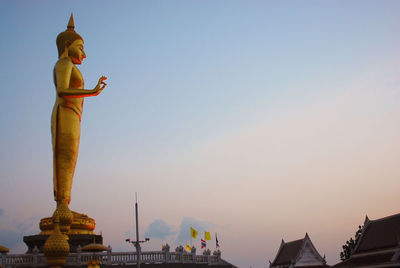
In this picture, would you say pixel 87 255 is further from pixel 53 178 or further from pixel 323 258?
pixel 323 258

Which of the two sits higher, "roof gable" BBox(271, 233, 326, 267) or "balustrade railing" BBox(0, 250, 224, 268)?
"roof gable" BBox(271, 233, 326, 267)

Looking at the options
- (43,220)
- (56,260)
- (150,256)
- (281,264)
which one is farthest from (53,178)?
(281,264)

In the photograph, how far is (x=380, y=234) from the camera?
91.1 feet

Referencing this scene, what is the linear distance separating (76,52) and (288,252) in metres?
21.4

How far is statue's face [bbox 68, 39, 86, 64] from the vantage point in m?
29.9

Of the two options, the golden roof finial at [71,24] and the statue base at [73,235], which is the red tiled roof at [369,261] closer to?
the statue base at [73,235]

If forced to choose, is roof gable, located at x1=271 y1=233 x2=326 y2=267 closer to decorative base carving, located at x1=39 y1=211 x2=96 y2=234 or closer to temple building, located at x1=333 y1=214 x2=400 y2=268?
temple building, located at x1=333 y1=214 x2=400 y2=268

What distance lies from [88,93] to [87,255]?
29.7ft

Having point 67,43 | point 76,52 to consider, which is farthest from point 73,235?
point 67,43

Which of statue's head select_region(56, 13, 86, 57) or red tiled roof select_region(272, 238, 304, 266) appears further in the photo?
red tiled roof select_region(272, 238, 304, 266)

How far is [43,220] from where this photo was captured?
2769cm

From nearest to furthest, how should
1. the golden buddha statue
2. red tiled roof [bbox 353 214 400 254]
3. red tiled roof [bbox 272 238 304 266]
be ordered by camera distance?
1. red tiled roof [bbox 353 214 400 254]
2. the golden buddha statue
3. red tiled roof [bbox 272 238 304 266]

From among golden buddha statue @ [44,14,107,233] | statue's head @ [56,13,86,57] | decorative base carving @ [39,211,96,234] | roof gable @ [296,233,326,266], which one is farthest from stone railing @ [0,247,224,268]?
statue's head @ [56,13,86,57]

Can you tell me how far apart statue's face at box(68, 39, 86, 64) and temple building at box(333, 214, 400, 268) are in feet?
67.1
